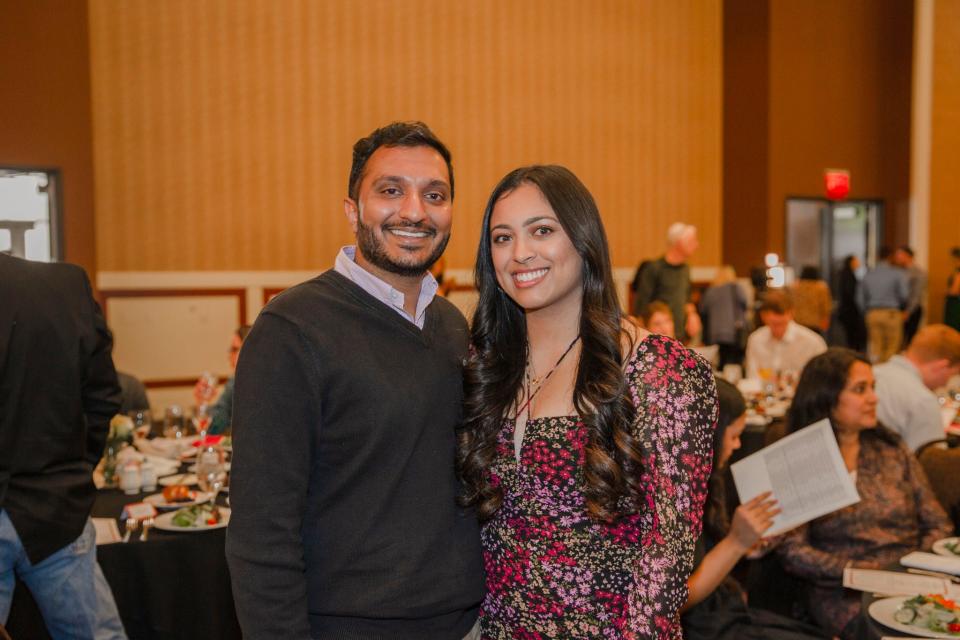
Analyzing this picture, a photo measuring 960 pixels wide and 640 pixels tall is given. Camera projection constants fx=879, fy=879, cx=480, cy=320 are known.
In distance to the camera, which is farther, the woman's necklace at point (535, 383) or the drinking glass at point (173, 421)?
the drinking glass at point (173, 421)

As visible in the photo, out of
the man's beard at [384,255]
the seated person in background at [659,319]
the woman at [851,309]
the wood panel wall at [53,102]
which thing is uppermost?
the wood panel wall at [53,102]

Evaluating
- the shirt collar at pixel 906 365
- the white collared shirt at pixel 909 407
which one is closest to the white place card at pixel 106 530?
the white collared shirt at pixel 909 407

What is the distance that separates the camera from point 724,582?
107 inches

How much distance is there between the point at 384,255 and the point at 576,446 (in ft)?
1.76

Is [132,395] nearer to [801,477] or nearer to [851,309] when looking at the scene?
[801,477]

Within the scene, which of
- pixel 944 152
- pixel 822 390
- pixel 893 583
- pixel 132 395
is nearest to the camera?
pixel 893 583

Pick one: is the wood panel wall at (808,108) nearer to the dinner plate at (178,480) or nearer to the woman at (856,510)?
the woman at (856,510)

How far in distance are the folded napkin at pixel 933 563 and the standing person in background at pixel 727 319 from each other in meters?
7.35

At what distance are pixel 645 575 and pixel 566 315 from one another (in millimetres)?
525

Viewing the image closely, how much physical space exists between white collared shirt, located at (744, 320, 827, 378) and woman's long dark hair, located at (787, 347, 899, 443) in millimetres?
3390

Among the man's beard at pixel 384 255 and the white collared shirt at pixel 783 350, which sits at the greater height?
the man's beard at pixel 384 255

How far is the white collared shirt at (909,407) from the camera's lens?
4.43 metres

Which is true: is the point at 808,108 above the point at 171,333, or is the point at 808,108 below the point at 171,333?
above

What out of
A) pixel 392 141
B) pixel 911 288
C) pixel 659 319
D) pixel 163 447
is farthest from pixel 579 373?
pixel 911 288
